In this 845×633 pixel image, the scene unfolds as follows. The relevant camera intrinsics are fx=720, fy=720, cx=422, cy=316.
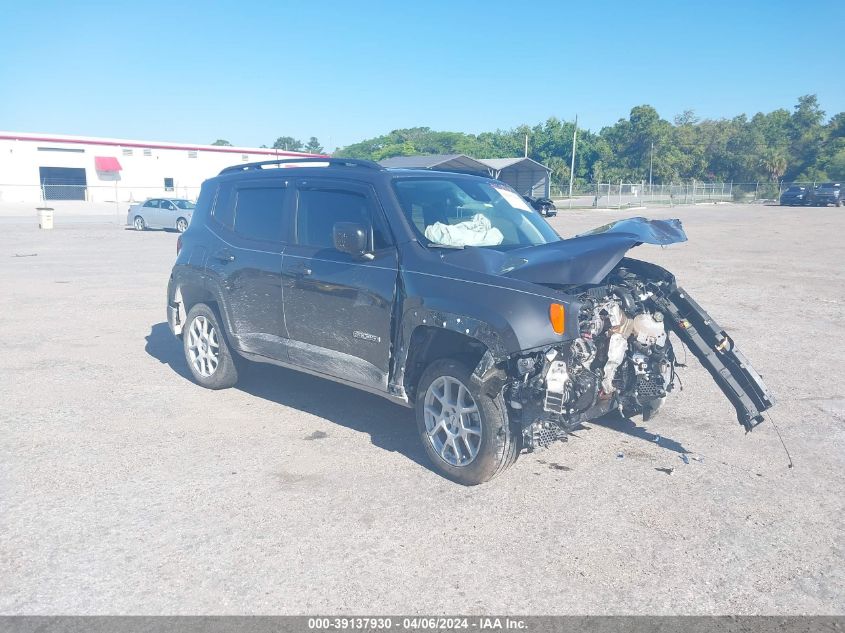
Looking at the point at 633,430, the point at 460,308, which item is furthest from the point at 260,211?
the point at 633,430

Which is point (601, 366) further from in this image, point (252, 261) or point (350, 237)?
point (252, 261)

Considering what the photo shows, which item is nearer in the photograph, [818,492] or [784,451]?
[818,492]

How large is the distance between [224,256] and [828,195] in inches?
2258

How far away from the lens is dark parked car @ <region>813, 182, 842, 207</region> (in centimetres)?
5303

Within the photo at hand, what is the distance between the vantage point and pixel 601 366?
4.75m

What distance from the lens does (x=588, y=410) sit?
471cm

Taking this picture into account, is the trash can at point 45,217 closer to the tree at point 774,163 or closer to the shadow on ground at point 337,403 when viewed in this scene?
the shadow on ground at point 337,403

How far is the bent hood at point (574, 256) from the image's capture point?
172 inches

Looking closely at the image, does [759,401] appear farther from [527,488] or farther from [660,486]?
[527,488]

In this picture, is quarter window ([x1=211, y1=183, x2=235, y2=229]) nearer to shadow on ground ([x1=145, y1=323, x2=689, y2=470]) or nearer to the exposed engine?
shadow on ground ([x1=145, y1=323, x2=689, y2=470])

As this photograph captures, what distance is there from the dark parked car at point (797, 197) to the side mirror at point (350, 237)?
59.4 m

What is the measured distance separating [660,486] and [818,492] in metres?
0.97

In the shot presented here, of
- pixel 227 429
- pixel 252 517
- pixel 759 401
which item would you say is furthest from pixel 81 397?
pixel 759 401

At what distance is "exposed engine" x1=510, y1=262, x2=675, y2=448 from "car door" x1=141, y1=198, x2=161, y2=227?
97.0ft
